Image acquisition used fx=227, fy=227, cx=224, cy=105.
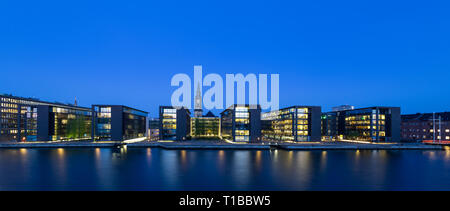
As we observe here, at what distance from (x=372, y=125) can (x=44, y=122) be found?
5451 inches

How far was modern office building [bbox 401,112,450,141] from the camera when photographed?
110 meters

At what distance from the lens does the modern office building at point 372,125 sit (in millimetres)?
99125

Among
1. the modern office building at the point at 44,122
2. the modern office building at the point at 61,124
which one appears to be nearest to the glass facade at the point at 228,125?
the modern office building at the point at 61,124

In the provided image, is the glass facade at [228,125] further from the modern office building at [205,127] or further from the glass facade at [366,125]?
the glass facade at [366,125]

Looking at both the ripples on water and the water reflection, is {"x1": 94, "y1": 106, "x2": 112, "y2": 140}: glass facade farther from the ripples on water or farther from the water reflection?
the ripples on water

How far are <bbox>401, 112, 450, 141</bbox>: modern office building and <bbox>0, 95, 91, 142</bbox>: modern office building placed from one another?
15213cm

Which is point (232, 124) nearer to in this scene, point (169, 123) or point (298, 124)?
point (169, 123)

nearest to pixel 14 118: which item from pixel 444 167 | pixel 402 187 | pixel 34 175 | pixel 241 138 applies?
pixel 34 175

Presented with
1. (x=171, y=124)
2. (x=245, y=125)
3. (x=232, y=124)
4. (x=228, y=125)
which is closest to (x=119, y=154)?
(x=171, y=124)

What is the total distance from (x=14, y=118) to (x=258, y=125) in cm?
12972

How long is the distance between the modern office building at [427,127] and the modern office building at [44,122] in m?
152

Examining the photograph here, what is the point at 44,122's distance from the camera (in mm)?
90250

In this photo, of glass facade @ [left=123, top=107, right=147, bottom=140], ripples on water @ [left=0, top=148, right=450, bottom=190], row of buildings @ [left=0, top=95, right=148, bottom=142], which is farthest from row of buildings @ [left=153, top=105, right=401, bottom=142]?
ripples on water @ [left=0, top=148, right=450, bottom=190]
